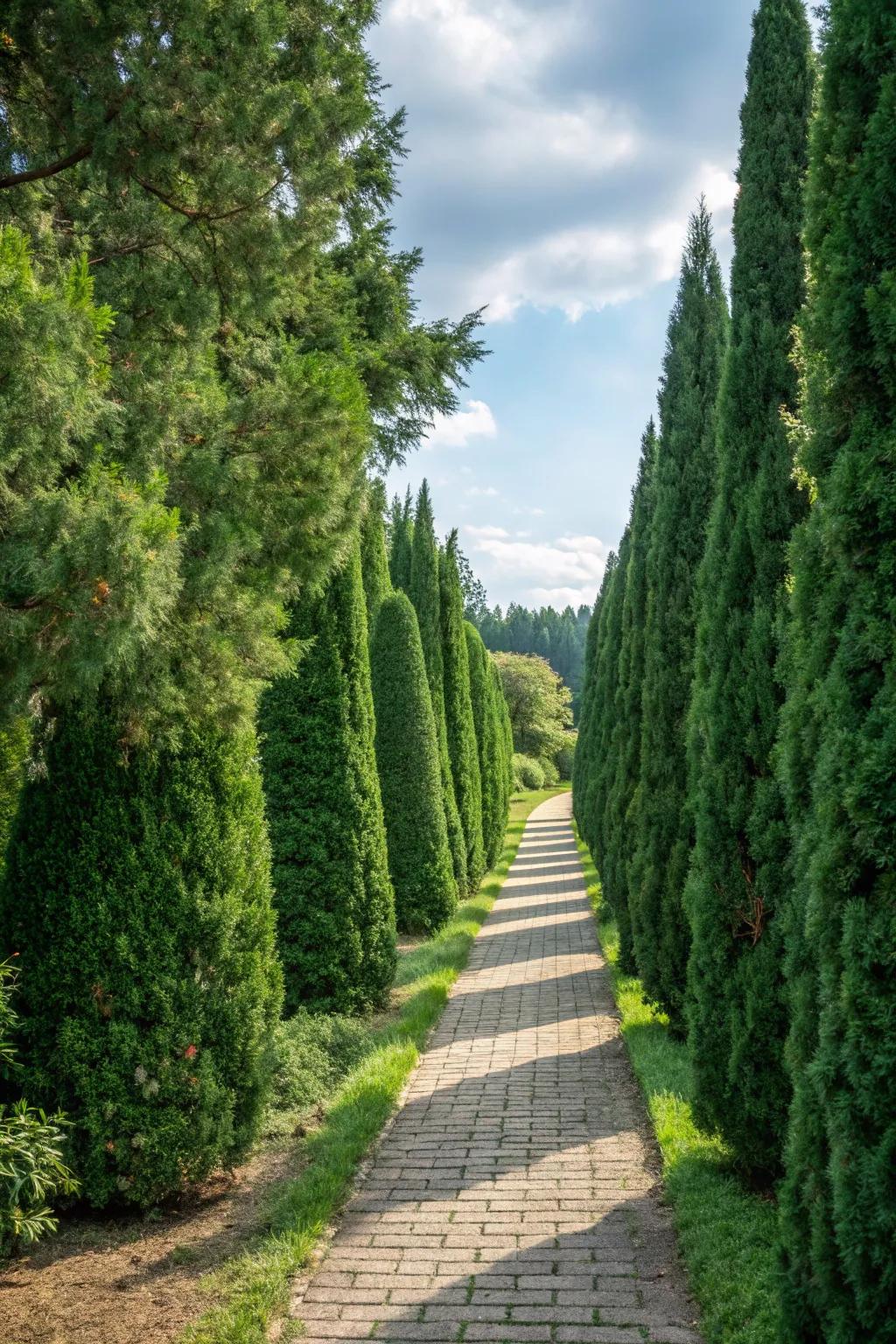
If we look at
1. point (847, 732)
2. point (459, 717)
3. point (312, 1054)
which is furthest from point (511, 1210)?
point (459, 717)

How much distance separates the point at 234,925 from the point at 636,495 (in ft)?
32.1

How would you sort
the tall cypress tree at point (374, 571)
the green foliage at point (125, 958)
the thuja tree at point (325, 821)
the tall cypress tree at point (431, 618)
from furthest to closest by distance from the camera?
the tall cypress tree at point (431, 618) < the tall cypress tree at point (374, 571) < the thuja tree at point (325, 821) < the green foliage at point (125, 958)

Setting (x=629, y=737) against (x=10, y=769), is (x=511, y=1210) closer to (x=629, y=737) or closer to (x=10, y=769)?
(x=10, y=769)

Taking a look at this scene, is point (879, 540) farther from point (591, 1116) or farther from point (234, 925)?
point (591, 1116)

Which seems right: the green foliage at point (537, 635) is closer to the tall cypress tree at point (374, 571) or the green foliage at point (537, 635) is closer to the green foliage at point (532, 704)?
the green foliage at point (532, 704)

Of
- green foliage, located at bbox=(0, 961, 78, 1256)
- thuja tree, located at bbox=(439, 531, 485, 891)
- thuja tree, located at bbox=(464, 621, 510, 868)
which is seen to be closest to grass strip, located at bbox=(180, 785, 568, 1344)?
green foliage, located at bbox=(0, 961, 78, 1256)

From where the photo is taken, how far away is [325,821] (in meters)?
8.44

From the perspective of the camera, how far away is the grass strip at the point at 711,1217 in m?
3.41

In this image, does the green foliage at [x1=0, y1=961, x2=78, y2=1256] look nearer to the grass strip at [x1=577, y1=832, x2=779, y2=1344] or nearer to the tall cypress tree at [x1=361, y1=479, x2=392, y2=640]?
the grass strip at [x1=577, y1=832, x2=779, y2=1344]

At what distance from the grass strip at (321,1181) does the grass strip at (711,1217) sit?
5.47ft

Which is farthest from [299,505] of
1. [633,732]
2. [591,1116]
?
[633,732]

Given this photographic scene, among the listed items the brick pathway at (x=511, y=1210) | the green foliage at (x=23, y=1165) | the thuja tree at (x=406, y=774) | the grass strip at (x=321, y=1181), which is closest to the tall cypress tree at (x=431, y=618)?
the thuja tree at (x=406, y=774)

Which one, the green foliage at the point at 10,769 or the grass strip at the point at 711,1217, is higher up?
the green foliage at the point at 10,769

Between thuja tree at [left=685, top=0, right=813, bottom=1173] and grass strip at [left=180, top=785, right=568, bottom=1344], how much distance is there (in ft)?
6.69
